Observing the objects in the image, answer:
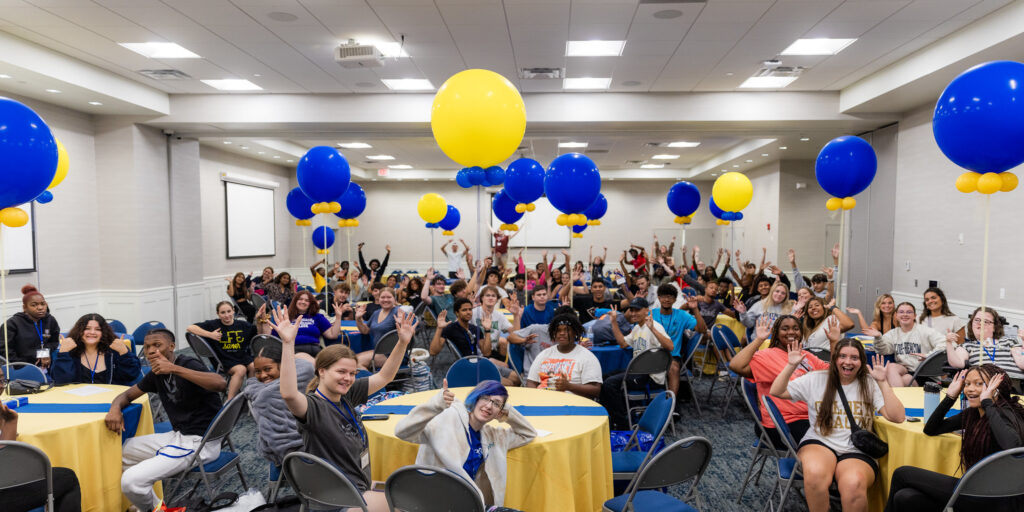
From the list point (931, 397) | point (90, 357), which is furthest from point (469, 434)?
point (90, 357)

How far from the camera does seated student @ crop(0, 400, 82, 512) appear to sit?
2.79 meters

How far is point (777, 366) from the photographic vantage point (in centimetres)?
399

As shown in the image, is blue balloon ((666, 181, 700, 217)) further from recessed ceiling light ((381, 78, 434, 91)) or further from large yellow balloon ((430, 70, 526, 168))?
large yellow balloon ((430, 70, 526, 168))

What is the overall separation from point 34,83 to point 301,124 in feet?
10.5

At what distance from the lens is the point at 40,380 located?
4324mm

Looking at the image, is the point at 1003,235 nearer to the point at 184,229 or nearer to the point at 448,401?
the point at 448,401

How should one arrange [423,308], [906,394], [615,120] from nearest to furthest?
[906,394]
[423,308]
[615,120]

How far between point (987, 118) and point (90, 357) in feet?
20.2

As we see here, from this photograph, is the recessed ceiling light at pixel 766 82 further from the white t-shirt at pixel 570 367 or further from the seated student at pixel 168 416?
the seated student at pixel 168 416

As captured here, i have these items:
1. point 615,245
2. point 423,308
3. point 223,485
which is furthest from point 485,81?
point 615,245

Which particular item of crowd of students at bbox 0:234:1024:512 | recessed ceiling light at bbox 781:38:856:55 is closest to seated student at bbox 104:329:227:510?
crowd of students at bbox 0:234:1024:512

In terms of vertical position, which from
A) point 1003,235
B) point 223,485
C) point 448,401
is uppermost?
point 1003,235

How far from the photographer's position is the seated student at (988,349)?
394 centimetres

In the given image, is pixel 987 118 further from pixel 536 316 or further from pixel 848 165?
pixel 536 316
